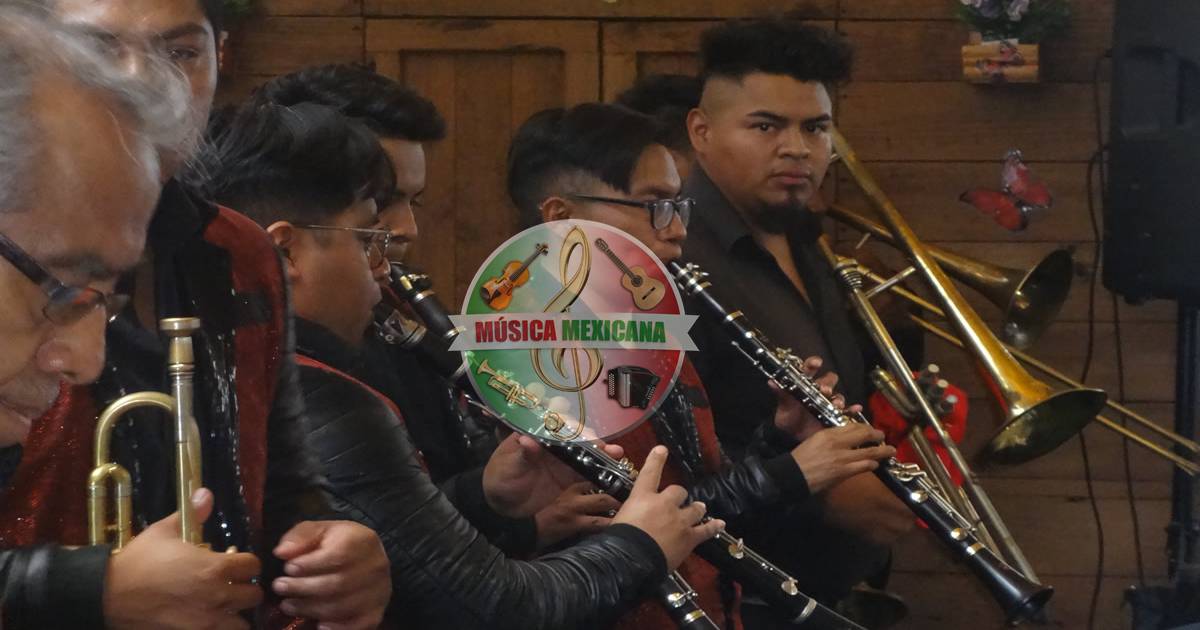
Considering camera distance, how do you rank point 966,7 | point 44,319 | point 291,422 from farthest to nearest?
1. point 966,7
2. point 291,422
3. point 44,319

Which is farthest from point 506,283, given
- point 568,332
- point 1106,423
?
point 1106,423

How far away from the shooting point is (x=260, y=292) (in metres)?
1.07

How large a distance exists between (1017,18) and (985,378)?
0.58 metres

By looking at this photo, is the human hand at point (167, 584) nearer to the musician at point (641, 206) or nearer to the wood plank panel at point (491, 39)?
the musician at point (641, 206)

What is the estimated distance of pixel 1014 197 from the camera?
225 centimetres

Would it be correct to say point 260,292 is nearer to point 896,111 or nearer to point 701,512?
point 701,512

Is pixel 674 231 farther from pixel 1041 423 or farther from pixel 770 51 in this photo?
pixel 1041 423

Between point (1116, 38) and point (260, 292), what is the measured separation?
5.05 ft

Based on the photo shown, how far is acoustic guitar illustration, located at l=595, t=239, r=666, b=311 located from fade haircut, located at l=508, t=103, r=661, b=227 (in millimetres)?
81

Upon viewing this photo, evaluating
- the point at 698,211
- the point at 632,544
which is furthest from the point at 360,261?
the point at 698,211

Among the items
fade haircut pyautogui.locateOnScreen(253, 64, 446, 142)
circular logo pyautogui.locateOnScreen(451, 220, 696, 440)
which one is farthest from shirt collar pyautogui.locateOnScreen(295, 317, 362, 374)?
fade haircut pyautogui.locateOnScreen(253, 64, 446, 142)

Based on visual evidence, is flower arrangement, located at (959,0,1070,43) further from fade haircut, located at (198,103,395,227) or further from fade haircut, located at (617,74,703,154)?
fade haircut, located at (198,103,395,227)

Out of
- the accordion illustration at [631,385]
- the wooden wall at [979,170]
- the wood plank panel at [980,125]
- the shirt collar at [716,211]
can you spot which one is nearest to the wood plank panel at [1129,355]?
the wooden wall at [979,170]

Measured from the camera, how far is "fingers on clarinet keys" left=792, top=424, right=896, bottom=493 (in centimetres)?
159
